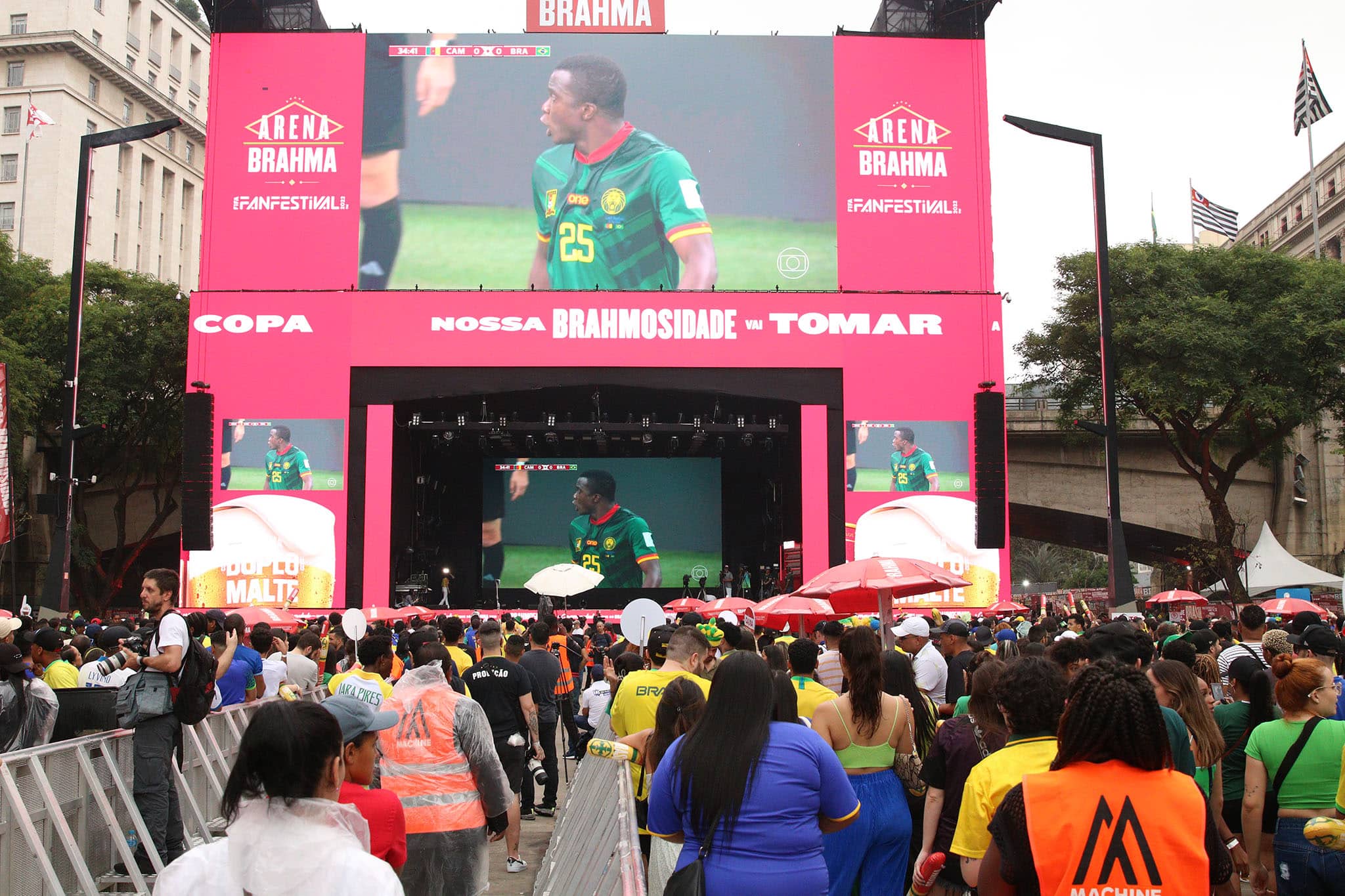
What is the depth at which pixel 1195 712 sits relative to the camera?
580 centimetres

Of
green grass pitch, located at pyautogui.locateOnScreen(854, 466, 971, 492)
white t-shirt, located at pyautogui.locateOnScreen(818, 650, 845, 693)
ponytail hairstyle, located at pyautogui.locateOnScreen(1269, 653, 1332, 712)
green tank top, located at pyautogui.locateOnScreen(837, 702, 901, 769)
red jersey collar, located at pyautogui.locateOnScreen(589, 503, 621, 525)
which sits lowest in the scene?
green tank top, located at pyautogui.locateOnScreen(837, 702, 901, 769)

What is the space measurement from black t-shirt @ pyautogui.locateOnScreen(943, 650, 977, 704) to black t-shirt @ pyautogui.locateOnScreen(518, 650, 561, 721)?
344 cm

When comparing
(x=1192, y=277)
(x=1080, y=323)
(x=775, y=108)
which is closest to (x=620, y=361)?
(x=775, y=108)

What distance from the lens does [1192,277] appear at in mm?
33750

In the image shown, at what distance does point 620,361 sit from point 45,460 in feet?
65.7

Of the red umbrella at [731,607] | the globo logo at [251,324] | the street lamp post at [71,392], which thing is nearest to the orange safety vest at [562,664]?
the red umbrella at [731,607]

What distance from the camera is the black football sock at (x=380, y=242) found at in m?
30.7

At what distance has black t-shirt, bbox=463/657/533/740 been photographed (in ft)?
28.9

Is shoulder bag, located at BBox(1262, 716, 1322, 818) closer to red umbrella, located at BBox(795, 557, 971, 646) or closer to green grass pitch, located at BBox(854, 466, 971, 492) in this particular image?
red umbrella, located at BBox(795, 557, 971, 646)

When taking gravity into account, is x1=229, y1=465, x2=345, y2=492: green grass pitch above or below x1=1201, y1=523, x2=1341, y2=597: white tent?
above

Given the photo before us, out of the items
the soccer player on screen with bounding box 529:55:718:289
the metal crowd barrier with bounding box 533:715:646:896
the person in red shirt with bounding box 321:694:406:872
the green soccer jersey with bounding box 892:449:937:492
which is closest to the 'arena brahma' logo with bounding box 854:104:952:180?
the soccer player on screen with bounding box 529:55:718:289

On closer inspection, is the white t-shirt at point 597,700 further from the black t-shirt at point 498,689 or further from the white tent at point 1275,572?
the white tent at point 1275,572

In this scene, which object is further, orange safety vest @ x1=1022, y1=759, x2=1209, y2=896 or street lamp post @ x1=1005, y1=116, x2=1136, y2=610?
street lamp post @ x1=1005, y1=116, x2=1136, y2=610

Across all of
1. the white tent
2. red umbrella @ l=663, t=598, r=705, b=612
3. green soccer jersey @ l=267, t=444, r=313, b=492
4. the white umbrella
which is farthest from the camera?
green soccer jersey @ l=267, t=444, r=313, b=492
